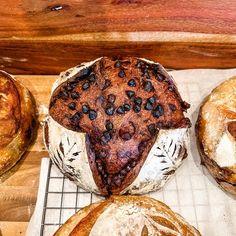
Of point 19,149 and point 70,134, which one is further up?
point 70,134

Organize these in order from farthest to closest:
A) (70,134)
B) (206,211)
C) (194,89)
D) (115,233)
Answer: (194,89)
(206,211)
(70,134)
(115,233)

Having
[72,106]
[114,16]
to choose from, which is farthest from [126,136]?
[114,16]

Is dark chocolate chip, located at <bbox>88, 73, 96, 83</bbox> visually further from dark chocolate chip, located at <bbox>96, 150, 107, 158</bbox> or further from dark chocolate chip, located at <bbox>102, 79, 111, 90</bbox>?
dark chocolate chip, located at <bbox>96, 150, 107, 158</bbox>

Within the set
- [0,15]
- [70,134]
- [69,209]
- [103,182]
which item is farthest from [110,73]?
[0,15]

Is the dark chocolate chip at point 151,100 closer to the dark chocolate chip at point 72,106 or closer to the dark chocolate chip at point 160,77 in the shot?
the dark chocolate chip at point 160,77

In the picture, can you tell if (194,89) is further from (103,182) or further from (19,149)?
(19,149)

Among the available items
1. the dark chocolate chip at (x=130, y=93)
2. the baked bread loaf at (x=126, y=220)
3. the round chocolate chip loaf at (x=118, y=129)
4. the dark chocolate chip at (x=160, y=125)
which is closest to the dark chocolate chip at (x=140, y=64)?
the round chocolate chip loaf at (x=118, y=129)
